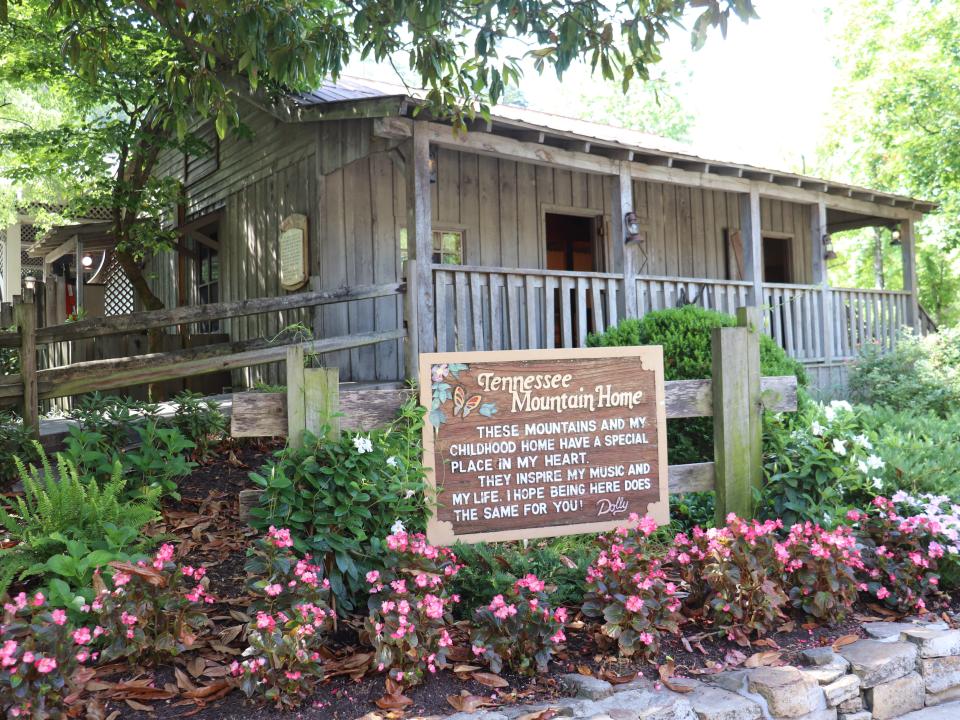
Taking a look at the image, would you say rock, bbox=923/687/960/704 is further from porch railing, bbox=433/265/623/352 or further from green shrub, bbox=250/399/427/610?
porch railing, bbox=433/265/623/352

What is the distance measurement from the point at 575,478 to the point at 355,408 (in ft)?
3.92

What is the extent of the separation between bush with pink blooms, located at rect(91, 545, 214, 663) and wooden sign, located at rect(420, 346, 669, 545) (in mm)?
1170

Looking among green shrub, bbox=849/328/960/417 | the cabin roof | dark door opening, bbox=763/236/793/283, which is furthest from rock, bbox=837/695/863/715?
dark door opening, bbox=763/236/793/283

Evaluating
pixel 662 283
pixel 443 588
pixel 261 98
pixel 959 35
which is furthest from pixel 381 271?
pixel 959 35

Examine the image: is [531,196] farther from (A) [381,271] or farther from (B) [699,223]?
(B) [699,223]

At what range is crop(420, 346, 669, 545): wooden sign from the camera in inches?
155

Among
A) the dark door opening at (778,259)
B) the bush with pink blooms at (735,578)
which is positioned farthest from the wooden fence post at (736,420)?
the dark door opening at (778,259)

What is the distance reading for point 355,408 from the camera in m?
3.95

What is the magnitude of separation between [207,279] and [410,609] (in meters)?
11.1

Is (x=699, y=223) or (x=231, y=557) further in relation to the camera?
(x=699, y=223)

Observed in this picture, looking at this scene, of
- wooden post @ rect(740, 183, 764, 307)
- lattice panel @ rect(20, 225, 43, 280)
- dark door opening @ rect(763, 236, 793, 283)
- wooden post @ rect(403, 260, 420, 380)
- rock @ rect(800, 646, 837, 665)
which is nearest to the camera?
rock @ rect(800, 646, 837, 665)

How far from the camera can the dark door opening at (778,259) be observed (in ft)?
47.4

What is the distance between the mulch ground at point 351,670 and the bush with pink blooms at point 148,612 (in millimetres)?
117

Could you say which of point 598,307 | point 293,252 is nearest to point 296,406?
point 598,307
